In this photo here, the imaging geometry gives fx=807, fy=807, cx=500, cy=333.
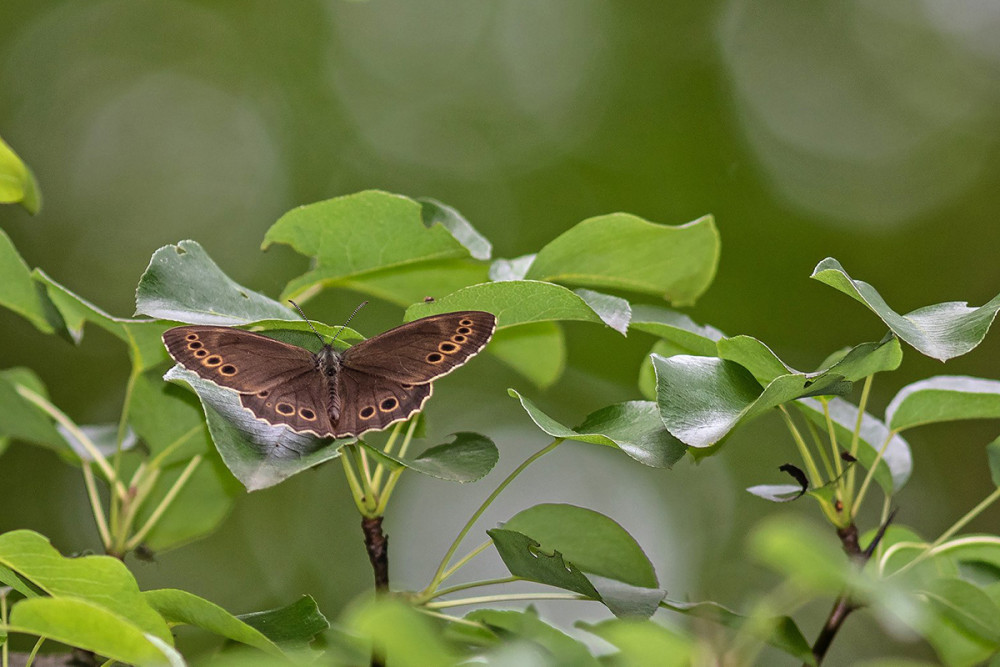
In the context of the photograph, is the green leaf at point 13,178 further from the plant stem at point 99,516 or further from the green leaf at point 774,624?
the green leaf at point 774,624

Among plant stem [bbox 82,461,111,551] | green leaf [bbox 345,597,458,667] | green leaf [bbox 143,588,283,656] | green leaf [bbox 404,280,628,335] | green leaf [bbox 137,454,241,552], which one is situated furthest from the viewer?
green leaf [bbox 137,454,241,552]

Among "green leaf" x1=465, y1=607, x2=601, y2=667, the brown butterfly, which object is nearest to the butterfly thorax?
the brown butterfly

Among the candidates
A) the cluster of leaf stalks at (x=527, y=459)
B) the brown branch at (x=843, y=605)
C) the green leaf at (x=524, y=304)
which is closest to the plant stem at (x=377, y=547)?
the cluster of leaf stalks at (x=527, y=459)

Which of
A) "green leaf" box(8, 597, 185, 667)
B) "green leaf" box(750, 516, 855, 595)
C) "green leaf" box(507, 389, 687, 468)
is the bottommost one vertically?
"green leaf" box(8, 597, 185, 667)

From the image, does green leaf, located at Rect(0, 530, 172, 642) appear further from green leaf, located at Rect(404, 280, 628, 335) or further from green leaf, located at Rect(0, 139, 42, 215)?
green leaf, located at Rect(0, 139, 42, 215)

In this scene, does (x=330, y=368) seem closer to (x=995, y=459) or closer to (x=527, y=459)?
(x=527, y=459)

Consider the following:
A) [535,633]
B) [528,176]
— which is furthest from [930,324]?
[528,176]
